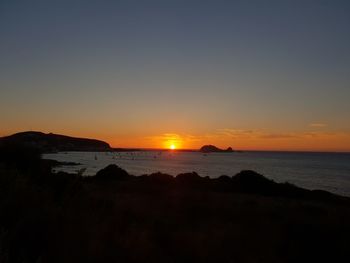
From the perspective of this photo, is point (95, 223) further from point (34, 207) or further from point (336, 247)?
point (336, 247)

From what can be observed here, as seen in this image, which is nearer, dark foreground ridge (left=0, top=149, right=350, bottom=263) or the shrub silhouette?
dark foreground ridge (left=0, top=149, right=350, bottom=263)

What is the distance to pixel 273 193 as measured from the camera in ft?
93.1

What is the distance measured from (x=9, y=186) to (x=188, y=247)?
378cm

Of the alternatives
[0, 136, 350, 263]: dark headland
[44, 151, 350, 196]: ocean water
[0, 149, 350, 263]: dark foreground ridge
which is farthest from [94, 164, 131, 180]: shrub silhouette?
[44, 151, 350, 196]: ocean water

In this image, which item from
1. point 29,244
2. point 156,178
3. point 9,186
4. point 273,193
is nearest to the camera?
point 29,244

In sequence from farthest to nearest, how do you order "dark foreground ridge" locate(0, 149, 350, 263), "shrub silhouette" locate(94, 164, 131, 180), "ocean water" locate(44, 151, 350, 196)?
"ocean water" locate(44, 151, 350, 196)
"shrub silhouette" locate(94, 164, 131, 180)
"dark foreground ridge" locate(0, 149, 350, 263)

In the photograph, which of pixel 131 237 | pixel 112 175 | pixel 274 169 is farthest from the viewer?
pixel 274 169

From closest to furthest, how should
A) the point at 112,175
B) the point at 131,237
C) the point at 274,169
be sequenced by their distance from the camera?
the point at 131,237 < the point at 112,175 < the point at 274,169

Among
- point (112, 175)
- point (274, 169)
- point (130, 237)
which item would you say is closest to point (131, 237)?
point (130, 237)

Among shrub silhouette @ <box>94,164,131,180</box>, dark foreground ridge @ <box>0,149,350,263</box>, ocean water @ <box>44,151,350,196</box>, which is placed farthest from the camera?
ocean water @ <box>44,151,350,196</box>

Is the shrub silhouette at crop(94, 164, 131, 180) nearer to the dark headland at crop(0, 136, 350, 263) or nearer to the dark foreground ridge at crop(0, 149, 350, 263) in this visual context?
the dark headland at crop(0, 136, 350, 263)

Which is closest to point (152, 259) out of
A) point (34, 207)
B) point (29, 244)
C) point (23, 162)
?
point (29, 244)

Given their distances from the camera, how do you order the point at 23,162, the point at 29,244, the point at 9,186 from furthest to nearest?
the point at 23,162 → the point at 9,186 → the point at 29,244

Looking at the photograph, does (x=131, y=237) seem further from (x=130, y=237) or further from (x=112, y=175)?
(x=112, y=175)
